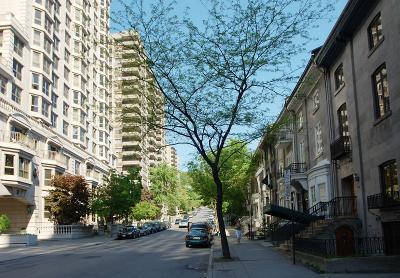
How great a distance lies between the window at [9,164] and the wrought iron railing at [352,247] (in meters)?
32.0

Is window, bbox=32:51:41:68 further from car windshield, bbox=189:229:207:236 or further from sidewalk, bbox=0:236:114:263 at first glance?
car windshield, bbox=189:229:207:236

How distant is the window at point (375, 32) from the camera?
19.1 m

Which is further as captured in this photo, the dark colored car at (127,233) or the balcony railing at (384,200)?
the dark colored car at (127,233)

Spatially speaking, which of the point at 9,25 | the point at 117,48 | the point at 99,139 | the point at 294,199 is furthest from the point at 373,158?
the point at 99,139

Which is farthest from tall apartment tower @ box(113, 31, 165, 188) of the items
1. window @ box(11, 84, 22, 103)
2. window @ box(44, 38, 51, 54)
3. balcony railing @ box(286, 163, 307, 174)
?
window @ box(44, 38, 51, 54)

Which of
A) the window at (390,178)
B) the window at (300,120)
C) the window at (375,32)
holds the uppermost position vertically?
the window at (375,32)

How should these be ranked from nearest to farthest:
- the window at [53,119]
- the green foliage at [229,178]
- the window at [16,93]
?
1. the window at [16,93]
2. the window at [53,119]
3. the green foliage at [229,178]

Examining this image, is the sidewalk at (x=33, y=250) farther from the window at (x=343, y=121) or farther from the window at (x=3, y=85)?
the window at (x=343, y=121)

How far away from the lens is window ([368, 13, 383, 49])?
19.1m

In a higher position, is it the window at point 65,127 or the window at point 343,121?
the window at point 65,127

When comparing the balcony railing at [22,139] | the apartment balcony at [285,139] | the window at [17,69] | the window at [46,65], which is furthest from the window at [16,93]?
the apartment balcony at [285,139]

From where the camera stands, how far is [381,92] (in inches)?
755

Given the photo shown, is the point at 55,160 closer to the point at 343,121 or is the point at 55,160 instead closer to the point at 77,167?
the point at 77,167

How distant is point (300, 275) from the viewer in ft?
50.0
